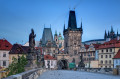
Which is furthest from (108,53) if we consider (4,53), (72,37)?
(72,37)

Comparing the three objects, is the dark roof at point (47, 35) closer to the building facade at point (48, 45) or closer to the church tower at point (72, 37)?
the building facade at point (48, 45)

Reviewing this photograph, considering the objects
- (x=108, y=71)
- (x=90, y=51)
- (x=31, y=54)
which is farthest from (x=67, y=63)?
(x=31, y=54)

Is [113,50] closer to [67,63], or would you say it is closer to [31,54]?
[67,63]

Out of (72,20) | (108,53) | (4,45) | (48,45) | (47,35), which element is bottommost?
(108,53)

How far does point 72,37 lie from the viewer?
4082 inches

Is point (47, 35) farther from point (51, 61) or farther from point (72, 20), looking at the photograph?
point (51, 61)

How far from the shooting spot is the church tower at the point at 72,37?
100m

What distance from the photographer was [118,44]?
6438cm

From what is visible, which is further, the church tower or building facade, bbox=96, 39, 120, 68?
the church tower

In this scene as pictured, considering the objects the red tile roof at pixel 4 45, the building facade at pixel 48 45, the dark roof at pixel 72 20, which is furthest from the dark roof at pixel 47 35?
the red tile roof at pixel 4 45

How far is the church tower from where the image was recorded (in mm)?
100019

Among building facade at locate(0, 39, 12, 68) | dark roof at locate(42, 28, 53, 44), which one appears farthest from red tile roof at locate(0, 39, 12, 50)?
dark roof at locate(42, 28, 53, 44)


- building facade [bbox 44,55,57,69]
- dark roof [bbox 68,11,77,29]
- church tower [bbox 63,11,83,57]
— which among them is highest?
dark roof [bbox 68,11,77,29]

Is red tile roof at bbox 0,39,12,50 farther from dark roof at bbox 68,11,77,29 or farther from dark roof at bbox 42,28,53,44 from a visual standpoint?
dark roof at bbox 68,11,77,29
